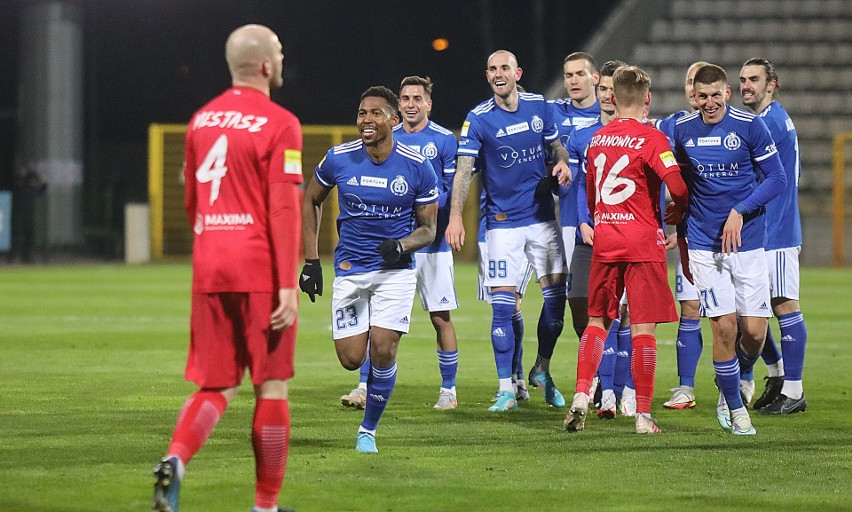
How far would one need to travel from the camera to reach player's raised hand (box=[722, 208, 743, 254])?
760 centimetres

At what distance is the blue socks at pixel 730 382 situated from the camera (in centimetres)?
766

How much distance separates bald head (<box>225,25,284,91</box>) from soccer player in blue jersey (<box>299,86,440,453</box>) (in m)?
1.79

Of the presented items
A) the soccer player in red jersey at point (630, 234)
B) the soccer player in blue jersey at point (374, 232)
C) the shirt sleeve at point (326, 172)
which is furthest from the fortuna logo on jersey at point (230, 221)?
the soccer player in red jersey at point (630, 234)

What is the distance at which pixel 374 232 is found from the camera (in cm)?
743

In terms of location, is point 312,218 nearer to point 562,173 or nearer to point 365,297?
point 365,297

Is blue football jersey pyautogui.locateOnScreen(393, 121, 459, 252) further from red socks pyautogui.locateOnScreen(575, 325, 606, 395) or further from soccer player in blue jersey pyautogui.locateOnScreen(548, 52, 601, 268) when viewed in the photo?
red socks pyautogui.locateOnScreen(575, 325, 606, 395)

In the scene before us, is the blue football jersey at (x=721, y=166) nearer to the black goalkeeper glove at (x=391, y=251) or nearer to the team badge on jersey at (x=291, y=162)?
the black goalkeeper glove at (x=391, y=251)

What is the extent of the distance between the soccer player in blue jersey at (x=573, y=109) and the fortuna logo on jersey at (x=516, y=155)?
10.1 inches

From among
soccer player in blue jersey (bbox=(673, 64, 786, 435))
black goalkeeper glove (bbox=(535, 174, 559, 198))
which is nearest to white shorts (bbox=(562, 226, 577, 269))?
black goalkeeper glove (bbox=(535, 174, 559, 198))

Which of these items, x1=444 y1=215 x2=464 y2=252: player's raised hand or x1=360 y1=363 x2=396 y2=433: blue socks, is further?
x1=444 y1=215 x2=464 y2=252: player's raised hand

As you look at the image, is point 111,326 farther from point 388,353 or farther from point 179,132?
point 179,132

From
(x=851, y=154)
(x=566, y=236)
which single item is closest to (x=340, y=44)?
(x=851, y=154)

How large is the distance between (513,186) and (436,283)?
0.83 meters

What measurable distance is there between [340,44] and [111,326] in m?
Result: 25.5
